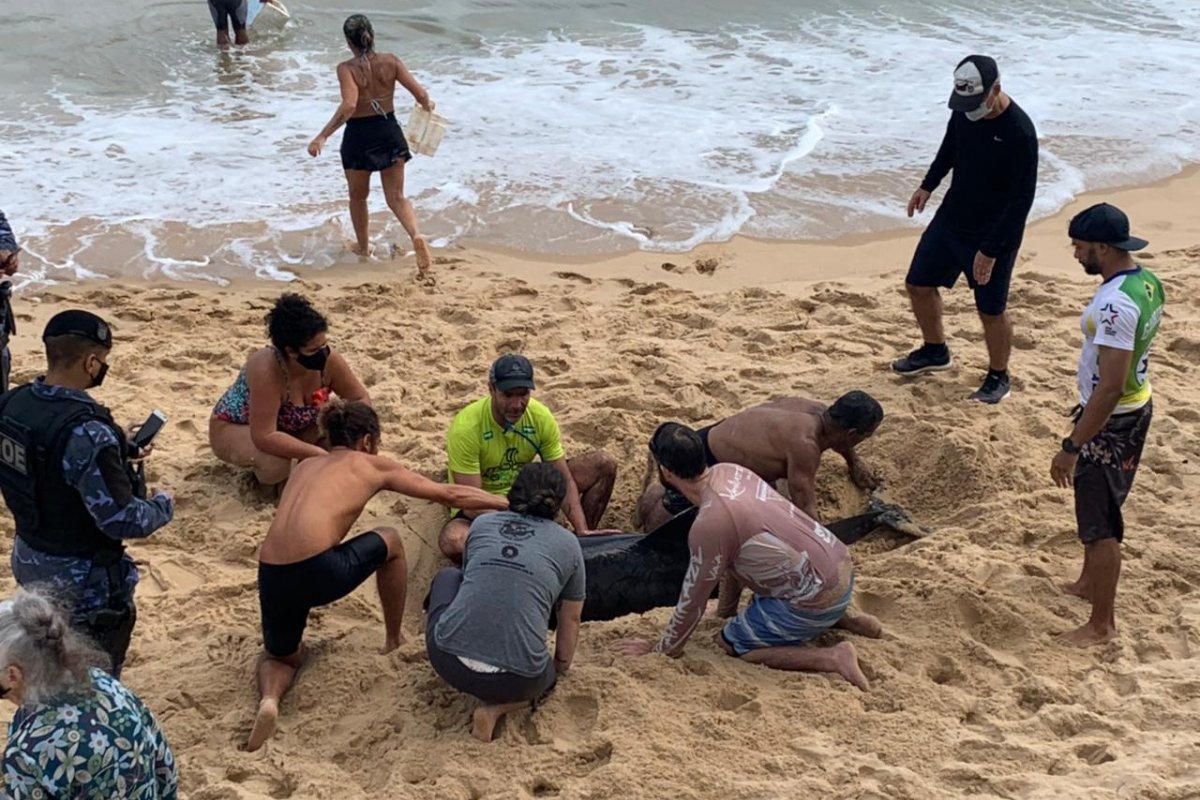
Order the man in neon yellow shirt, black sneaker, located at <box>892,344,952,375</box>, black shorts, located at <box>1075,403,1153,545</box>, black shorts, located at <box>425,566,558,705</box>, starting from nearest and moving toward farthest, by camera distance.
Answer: black shorts, located at <box>425,566,558,705</box> → black shorts, located at <box>1075,403,1153,545</box> → the man in neon yellow shirt → black sneaker, located at <box>892,344,952,375</box>

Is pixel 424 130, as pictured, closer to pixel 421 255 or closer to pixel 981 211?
pixel 421 255

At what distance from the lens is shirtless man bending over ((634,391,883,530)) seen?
5.27 m

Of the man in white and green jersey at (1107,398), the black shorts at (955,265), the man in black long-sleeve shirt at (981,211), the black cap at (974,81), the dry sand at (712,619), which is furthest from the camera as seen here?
the black shorts at (955,265)

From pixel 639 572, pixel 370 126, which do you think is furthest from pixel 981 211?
pixel 370 126

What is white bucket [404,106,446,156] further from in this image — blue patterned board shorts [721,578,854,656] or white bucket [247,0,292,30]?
white bucket [247,0,292,30]

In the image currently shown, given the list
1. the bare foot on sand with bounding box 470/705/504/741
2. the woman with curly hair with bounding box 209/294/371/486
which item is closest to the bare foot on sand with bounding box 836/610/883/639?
the bare foot on sand with bounding box 470/705/504/741

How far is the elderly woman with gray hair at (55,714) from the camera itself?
8.95 ft

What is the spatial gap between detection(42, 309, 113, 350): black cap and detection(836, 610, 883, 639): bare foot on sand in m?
2.80

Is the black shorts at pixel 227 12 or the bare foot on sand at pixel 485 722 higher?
the black shorts at pixel 227 12

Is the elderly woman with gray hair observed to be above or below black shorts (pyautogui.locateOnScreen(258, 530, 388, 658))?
above

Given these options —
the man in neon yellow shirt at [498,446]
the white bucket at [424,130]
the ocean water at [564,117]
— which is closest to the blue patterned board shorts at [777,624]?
the man in neon yellow shirt at [498,446]

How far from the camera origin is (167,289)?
8039 millimetres

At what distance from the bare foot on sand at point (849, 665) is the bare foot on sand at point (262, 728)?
199 centimetres

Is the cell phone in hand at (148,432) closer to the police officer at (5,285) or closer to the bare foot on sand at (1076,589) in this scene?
the police officer at (5,285)
